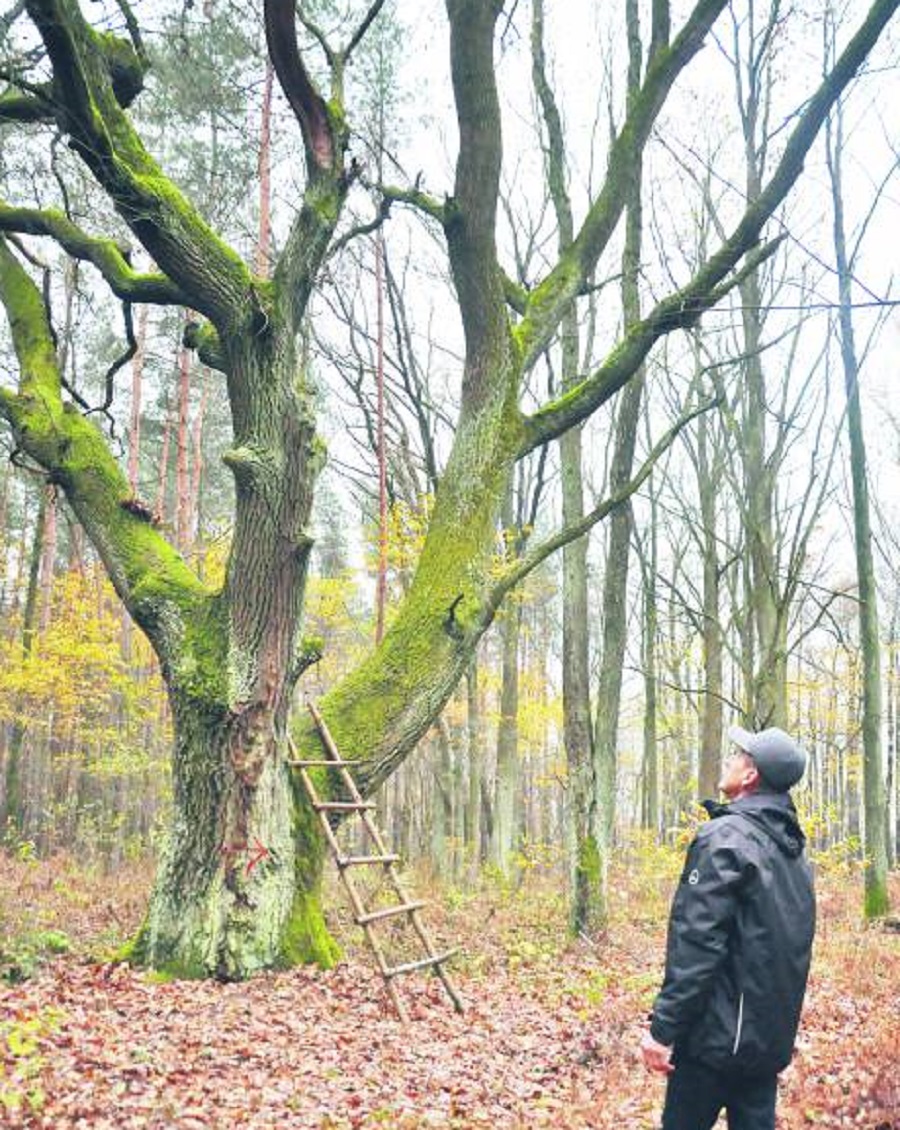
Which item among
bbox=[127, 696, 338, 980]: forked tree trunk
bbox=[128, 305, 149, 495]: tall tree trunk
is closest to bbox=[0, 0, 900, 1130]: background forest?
bbox=[127, 696, 338, 980]: forked tree trunk

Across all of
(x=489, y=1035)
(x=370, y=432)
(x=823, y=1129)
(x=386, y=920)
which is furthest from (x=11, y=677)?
A: (x=823, y=1129)

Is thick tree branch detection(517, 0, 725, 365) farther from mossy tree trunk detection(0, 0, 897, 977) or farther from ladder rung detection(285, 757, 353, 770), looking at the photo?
ladder rung detection(285, 757, 353, 770)

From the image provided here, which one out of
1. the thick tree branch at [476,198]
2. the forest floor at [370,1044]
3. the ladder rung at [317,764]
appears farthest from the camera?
the thick tree branch at [476,198]

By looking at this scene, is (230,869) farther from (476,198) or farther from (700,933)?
(476,198)

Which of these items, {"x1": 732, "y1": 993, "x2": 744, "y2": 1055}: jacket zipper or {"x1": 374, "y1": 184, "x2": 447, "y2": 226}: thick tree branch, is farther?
{"x1": 374, "y1": 184, "x2": 447, "y2": 226}: thick tree branch

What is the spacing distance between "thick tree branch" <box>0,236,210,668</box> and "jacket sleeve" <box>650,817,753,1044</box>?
5924 mm

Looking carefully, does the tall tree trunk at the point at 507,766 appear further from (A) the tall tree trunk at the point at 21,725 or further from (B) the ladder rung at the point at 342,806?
(B) the ladder rung at the point at 342,806

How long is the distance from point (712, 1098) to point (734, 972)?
1.42 feet

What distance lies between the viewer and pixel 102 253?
29.0ft

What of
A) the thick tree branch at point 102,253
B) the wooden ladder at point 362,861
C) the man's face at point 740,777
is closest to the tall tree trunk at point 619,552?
the wooden ladder at point 362,861

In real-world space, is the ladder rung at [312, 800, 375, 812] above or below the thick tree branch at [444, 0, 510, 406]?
below

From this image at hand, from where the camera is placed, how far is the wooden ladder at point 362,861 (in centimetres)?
724

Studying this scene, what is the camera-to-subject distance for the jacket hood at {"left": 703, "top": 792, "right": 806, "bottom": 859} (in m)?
3.22

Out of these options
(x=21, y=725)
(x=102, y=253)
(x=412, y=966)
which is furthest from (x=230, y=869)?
(x=21, y=725)
